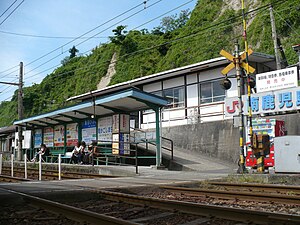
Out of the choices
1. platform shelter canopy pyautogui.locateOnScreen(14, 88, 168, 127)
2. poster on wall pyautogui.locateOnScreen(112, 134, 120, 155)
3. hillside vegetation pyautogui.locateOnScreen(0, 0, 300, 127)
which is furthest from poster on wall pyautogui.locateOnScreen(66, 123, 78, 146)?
hillside vegetation pyautogui.locateOnScreen(0, 0, 300, 127)

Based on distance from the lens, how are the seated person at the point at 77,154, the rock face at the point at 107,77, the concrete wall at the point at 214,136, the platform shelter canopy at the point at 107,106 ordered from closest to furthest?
the platform shelter canopy at the point at 107,106
the concrete wall at the point at 214,136
the seated person at the point at 77,154
the rock face at the point at 107,77

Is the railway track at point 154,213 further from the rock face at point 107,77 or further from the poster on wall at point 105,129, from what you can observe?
the rock face at point 107,77

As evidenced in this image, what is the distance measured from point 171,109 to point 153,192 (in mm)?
18525

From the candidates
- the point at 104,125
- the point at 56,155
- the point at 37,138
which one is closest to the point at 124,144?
the point at 104,125

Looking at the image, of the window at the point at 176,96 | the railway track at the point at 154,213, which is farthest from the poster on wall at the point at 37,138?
the railway track at the point at 154,213

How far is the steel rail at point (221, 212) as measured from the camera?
512 cm

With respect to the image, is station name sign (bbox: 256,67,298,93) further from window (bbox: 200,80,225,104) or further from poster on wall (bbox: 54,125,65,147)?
poster on wall (bbox: 54,125,65,147)

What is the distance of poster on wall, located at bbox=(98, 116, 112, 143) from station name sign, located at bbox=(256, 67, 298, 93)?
31.3ft

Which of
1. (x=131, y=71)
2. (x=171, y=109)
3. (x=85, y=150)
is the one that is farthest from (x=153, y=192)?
(x=131, y=71)

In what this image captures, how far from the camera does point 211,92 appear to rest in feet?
84.3

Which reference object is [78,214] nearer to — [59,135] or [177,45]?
[59,135]

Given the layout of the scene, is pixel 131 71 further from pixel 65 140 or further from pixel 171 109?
pixel 65 140

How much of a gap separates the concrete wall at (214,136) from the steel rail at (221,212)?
1389cm

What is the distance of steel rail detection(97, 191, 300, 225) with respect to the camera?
5117 millimetres
